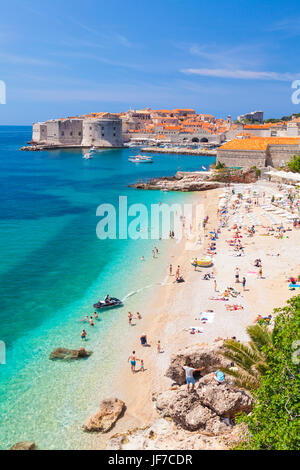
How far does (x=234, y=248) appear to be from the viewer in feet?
62.6

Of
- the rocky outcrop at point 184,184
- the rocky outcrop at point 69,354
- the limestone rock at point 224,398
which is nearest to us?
the limestone rock at point 224,398

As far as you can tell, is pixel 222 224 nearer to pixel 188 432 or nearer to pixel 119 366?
pixel 119 366

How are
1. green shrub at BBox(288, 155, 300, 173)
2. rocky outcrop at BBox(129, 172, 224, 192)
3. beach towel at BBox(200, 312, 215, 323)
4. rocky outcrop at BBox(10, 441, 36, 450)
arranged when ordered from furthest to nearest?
rocky outcrop at BBox(129, 172, 224, 192), green shrub at BBox(288, 155, 300, 173), beach towel at BBox(200, 312, 215, 323), rocky outcrop at BBox(10, 441, 36, 450)

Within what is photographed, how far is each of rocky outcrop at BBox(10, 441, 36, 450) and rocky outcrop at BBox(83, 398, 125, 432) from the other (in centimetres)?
106

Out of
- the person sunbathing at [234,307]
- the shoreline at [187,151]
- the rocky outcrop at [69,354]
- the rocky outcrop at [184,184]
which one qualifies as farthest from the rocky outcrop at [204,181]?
the shoreline at [187,151]

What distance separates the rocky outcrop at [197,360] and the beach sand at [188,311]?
502 millimetres

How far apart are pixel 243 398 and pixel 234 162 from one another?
38.4 meters

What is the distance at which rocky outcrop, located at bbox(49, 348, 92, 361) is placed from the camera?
10.4m

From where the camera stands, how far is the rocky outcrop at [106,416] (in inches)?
308

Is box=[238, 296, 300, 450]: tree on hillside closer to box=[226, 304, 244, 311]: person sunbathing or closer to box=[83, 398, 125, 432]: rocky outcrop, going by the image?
box=[83, 398, 125, 432]: rocky outcrop

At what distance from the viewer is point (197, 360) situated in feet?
28.0

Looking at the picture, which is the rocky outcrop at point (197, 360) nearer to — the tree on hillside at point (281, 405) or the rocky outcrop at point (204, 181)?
the tree on hillside at point (281, 405)

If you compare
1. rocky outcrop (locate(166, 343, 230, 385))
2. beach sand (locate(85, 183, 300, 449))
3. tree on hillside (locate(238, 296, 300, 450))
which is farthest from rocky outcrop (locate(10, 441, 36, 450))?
tree on hillside (locate(238, 296, 300, 450))
